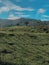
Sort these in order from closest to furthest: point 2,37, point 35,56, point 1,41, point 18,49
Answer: point 35,56
point 18,49
point 1,41
point 2,37

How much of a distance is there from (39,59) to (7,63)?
5.53 metres

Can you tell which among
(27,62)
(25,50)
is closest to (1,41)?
(25,50)

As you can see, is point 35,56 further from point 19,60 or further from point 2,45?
point 2,45

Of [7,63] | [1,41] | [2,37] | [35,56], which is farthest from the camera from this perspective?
[2,37]

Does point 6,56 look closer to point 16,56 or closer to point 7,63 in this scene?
point 16,56

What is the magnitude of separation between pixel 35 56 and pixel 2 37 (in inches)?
486

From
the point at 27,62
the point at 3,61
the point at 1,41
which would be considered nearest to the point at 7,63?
the point at 3,61

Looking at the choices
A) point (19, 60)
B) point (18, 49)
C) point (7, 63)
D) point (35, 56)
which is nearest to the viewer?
point (7, 63)

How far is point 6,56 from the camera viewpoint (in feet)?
99.4

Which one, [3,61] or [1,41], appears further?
[1,41]

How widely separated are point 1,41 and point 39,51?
7.18m

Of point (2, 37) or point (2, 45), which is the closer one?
point (2, 45)

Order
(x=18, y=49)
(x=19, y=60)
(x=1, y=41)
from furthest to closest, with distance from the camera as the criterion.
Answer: (x=1, y=41) < (x=18, y=49) < (x=19, y=60)

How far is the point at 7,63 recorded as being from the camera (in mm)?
27047
